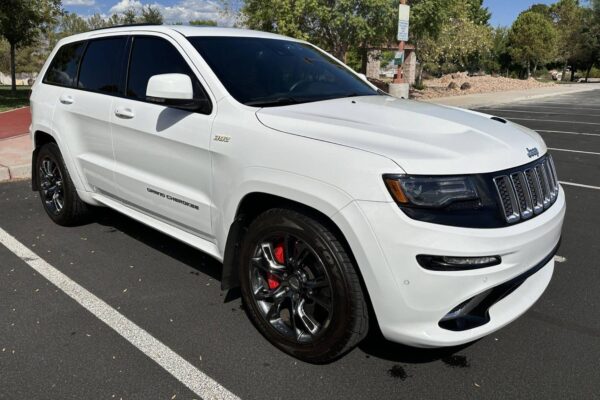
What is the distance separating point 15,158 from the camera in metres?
7.93

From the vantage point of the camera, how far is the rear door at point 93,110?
13.2 feet

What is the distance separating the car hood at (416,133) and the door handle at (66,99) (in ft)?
7.50

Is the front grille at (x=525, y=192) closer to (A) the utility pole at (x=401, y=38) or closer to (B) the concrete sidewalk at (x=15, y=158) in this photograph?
(B) the concrete sidewalk at (x=15, y=158)

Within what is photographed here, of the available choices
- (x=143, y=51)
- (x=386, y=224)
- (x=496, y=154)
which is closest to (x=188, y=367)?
(x=386, y=224)

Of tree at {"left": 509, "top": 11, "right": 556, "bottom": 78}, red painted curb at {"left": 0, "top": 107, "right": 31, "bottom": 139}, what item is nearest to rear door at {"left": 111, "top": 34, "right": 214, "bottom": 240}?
red painted curb at {"left": 0, "top": 107, "right": 31, "bottom": 139}

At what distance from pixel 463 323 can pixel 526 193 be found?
0.73m

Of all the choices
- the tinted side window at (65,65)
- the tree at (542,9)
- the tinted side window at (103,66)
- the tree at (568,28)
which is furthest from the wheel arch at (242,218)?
the tree at (542,9)

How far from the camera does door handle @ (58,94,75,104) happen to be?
4.43 meters

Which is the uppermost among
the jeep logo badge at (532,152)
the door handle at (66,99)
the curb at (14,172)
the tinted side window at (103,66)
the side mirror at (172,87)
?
the tinted side window at (103,66)

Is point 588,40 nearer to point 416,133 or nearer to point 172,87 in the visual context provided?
point 416,133

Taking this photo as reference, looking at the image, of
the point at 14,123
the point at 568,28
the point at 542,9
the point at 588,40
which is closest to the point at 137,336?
the point at 14,123

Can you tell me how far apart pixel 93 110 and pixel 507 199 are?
3.18m

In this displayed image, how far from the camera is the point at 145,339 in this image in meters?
3.10

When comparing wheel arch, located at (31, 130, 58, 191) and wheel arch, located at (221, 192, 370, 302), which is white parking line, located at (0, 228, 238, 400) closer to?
wheel arch, located at (221, 192, 370, 302)
